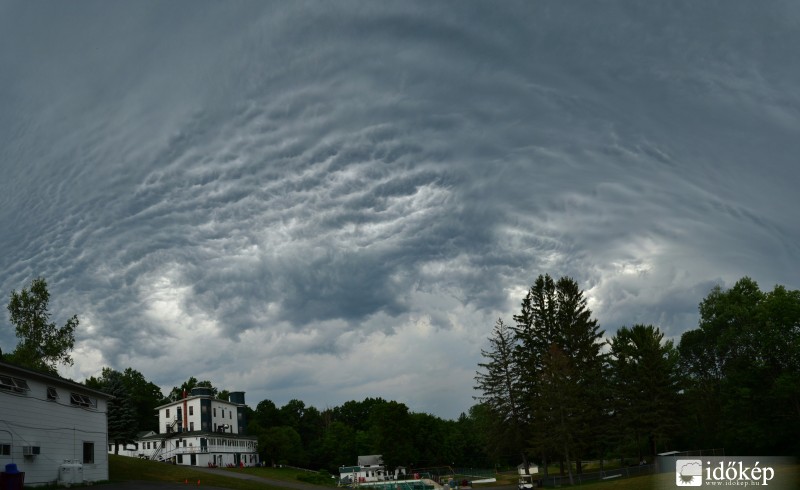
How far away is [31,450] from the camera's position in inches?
1191

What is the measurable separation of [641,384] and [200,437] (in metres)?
53.7

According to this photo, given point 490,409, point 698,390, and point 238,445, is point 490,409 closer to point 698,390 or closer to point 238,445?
point 698,390

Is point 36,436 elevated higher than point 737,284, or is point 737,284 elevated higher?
point 737,284

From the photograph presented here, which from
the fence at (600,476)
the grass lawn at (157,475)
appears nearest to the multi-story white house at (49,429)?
the grass lawn at (157,475)

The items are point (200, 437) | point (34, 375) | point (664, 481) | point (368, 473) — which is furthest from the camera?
point (368, 473)

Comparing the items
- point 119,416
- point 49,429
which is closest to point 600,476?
point 49,429

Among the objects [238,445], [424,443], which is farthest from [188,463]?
[424,443]

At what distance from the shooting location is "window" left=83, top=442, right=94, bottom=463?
35.8 m

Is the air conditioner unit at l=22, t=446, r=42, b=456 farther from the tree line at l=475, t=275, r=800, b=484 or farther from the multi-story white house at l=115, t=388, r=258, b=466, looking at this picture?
the multi-story white house at l=115, t=388, r=258, b=466

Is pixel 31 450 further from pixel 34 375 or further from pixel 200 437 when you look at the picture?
pixel 200 437

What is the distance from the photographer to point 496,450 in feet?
208

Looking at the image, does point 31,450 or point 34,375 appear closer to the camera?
point 31,450

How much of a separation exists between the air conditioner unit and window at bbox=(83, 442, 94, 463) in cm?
502

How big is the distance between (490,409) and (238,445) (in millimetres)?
43018
